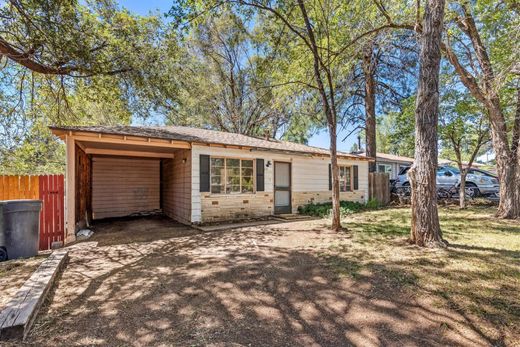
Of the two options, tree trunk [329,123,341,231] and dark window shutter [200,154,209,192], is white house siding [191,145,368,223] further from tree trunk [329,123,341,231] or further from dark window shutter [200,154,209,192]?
tree trunk [329,123,341,231]

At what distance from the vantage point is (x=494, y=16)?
21.6 feet

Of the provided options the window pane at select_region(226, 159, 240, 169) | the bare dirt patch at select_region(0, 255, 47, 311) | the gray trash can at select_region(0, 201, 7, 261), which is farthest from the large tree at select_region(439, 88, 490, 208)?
the gray trash can at select_region(0, 201, 7, 261)

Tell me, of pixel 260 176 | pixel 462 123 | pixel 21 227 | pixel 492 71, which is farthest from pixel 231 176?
pixel 462 123

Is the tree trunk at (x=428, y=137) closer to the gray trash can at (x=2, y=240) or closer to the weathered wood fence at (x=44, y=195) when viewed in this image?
the gray trash can at (x=2, y=240)

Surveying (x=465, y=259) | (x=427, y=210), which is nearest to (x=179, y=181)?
(x=427, y=210)

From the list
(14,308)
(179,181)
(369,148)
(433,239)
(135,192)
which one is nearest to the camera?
(14,308)

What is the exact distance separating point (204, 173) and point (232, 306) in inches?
217

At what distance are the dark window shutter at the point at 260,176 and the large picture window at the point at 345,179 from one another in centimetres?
428

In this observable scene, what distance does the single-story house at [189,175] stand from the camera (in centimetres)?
725

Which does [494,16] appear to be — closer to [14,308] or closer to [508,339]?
[508,339]

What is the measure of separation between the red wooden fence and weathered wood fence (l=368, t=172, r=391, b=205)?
1199 cm

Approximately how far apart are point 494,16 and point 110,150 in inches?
464

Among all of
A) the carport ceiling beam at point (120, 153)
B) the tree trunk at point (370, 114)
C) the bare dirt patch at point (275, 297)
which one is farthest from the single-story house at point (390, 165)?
the carport ceiling beam at point (120, 153)

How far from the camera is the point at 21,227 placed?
4.66 meters
